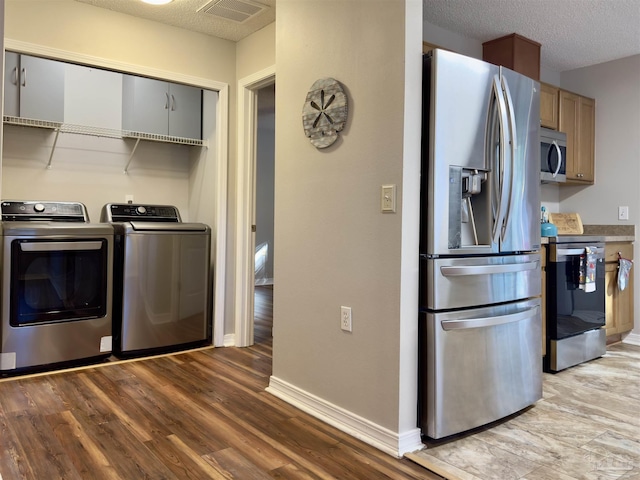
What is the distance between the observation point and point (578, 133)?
4293 mm

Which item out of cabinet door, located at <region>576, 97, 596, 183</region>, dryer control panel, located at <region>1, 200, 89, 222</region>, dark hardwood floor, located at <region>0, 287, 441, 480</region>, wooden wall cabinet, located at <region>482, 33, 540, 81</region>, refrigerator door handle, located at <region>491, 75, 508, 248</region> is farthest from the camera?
cabinet door, located at <region>576, 97, 596, 183</region>

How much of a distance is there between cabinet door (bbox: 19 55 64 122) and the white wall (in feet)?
14.5

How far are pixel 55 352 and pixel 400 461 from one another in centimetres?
236

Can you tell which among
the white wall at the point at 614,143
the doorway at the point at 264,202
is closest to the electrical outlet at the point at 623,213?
the white wall at the point at 614,143

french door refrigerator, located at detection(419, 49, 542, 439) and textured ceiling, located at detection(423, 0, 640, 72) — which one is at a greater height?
textured ceiling, located at detection(423, 0, 640, 72)

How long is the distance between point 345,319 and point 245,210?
178 centimetres

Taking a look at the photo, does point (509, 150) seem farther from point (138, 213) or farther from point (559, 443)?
point (138, 213)

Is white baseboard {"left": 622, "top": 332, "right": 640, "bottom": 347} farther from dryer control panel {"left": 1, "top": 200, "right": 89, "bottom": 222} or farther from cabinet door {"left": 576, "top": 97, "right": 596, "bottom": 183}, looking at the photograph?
dryer control panel {"left": 1, "top": 200, "right": 89, "bottom": 222}

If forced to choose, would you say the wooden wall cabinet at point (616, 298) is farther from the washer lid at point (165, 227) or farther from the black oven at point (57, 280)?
the black oven at point (57, 280)

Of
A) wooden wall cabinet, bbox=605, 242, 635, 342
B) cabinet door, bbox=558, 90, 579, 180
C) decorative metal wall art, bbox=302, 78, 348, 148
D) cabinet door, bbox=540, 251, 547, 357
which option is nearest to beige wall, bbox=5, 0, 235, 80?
decorative metal wall art, bbox=302, 78, 348, 148

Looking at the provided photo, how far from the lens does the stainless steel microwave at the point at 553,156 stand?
12.8ft

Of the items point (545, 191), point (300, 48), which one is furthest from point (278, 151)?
point (545, 191)

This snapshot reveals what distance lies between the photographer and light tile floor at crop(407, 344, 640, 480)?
1.92 meters

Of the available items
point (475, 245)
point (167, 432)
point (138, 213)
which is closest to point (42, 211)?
point (138, 213)
